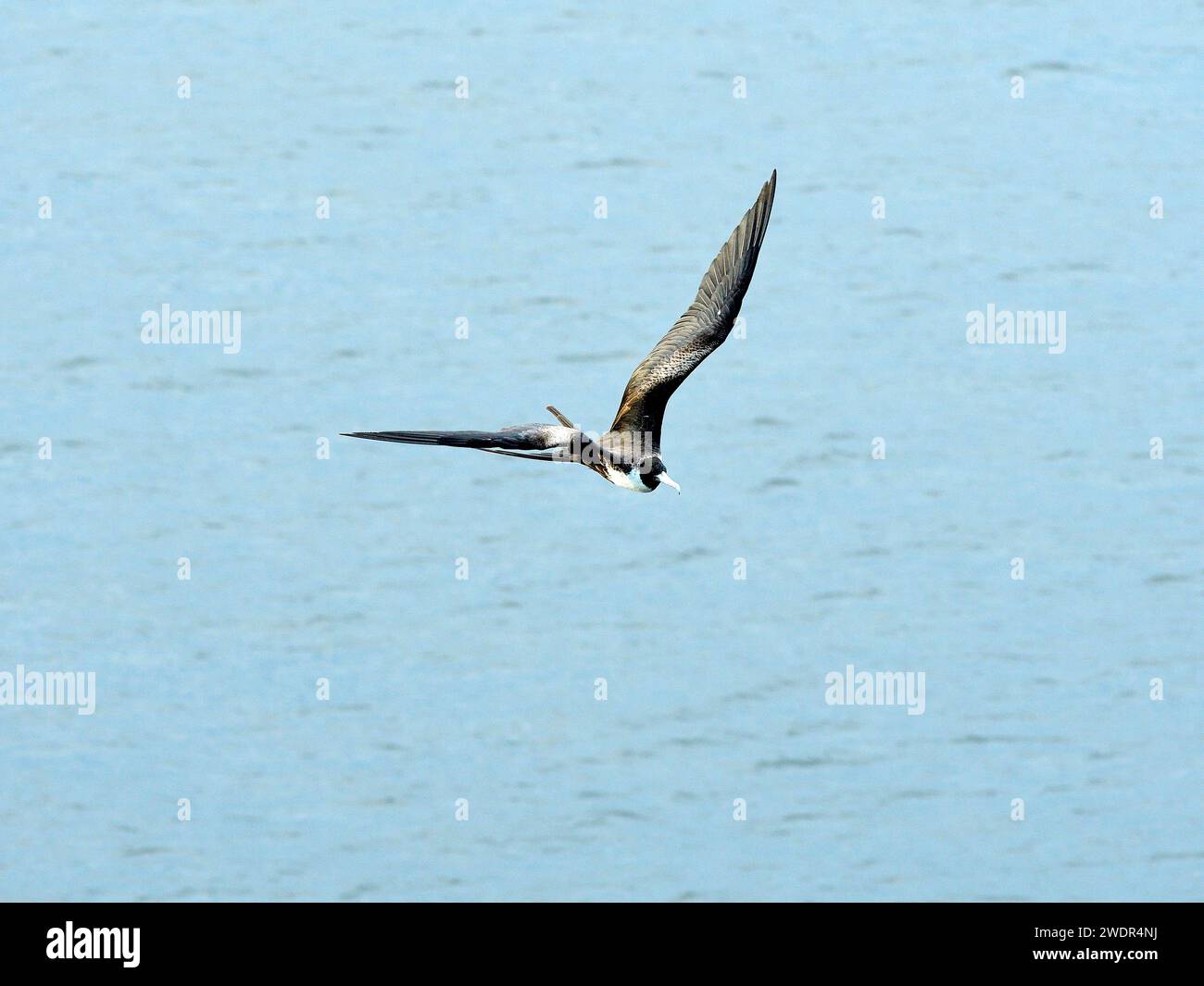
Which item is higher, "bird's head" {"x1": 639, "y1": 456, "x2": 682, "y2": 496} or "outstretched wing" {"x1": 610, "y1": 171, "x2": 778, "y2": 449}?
"outstretched wing" {"x1": 610, "y1": 171, "x2": 778, "y2": 449}

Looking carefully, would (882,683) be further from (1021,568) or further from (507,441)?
(507,441)

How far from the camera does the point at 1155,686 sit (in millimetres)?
27422

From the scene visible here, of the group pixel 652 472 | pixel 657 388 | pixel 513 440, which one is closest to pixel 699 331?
pixel 657 388

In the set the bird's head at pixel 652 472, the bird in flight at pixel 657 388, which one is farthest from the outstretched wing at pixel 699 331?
the bird's head at pixel 652 472

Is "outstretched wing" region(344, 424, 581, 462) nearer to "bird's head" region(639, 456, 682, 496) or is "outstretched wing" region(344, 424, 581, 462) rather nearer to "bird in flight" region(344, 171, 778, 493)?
"bird in flight" region(344, 171, 778, 493)

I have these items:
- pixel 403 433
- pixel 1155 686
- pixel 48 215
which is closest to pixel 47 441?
pixel 48 215

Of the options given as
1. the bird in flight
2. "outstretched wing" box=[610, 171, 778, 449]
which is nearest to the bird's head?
the bird in flight

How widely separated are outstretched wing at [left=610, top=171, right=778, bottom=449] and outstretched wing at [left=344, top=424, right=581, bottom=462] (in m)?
1.42

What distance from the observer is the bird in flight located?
47.8 ft

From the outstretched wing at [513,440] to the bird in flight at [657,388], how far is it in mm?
10

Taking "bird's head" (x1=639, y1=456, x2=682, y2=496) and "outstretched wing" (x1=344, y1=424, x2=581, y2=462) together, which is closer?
"outstretched wing" (x1=344, y1=424, x2=581, y2=462)

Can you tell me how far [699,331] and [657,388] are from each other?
0.79m

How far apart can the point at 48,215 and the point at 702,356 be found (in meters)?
21.7

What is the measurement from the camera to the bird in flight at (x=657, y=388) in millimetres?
14555
